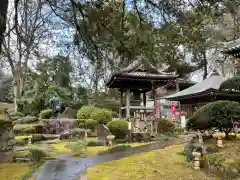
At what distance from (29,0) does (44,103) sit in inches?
859

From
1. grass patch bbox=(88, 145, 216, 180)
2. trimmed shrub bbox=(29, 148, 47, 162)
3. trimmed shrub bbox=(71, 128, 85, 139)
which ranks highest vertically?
trimmed shrub bbox=(71, 128, 85, 139)

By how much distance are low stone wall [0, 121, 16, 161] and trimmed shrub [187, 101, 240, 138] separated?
615 cm

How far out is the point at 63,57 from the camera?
7.56m

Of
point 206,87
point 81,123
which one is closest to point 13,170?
point 81,123

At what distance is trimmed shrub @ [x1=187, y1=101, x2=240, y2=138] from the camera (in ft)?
30.7

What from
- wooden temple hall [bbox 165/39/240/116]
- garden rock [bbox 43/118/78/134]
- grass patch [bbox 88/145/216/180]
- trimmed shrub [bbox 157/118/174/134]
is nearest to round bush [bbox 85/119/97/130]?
garden rock [bbox 43/118/78/134]

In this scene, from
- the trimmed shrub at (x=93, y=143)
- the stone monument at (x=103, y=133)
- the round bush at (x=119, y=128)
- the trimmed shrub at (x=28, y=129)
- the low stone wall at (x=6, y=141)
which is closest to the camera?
the low stone wall at (x=6, y=141)

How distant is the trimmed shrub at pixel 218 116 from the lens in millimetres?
9367

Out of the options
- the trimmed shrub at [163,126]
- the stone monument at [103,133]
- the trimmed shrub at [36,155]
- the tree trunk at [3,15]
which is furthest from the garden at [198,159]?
the trimmed shrub at [163,126]

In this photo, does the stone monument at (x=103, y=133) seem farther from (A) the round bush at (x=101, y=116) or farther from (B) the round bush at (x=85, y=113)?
(B) the round bush at (x=85, y=113)

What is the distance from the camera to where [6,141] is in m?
9.92

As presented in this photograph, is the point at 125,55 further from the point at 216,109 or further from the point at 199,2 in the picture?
the point at 216,109

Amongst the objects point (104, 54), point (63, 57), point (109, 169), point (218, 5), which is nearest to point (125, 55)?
point (104, 54)

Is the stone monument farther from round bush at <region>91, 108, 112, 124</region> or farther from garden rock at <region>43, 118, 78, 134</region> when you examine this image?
garden rock at <region>43, 118, 78, 134</region>
